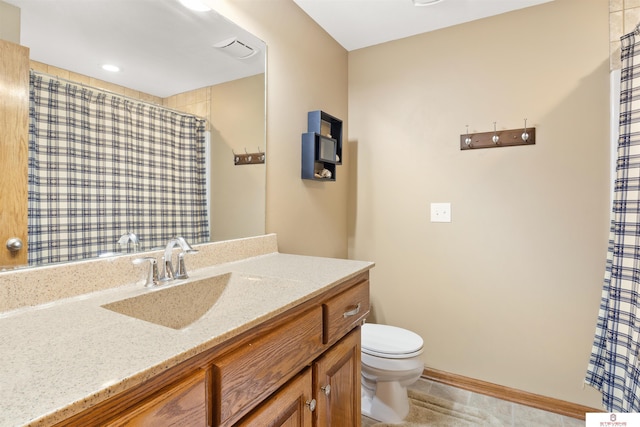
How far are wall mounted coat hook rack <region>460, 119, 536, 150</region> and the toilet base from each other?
1468mm

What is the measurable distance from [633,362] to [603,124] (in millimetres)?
1163

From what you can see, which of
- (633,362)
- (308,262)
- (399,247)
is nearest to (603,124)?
(633,362)

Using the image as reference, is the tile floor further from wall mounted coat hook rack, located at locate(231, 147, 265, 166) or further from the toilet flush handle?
wall mounted coat hook rack, located at locate(231, 147, 265, 166)

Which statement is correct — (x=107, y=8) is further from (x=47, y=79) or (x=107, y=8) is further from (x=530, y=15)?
(x=530, y=15)

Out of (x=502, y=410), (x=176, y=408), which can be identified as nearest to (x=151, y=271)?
(x=176, y=408)

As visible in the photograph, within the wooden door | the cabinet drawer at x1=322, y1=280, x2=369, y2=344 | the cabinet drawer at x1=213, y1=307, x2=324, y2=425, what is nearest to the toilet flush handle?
the cabinet drawer at x1=322, y1=280, x2=369, y2=344

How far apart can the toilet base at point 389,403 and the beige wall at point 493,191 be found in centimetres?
51

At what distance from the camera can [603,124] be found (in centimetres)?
169

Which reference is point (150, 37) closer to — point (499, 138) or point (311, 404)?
point (311, 404)

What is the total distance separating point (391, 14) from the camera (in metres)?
1.93

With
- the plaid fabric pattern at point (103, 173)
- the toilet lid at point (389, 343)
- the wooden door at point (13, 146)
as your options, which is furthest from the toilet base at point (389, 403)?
the wooden door at point (13, 146)

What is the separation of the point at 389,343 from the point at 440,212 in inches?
35.4

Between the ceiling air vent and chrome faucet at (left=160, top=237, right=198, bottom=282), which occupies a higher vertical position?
the ceiling air vent

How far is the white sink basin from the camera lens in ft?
2.94
